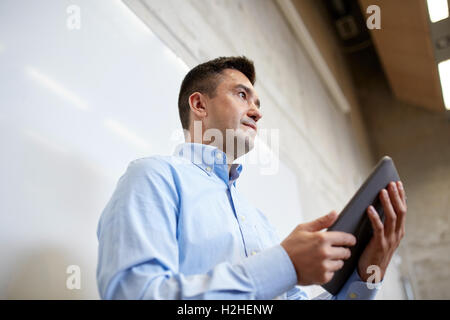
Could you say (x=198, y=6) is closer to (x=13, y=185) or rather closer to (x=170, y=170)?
(x=170, y=170)

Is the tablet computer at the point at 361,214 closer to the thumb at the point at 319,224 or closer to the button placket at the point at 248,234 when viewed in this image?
the thumb at the point at 319,224

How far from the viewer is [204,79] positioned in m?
1.34

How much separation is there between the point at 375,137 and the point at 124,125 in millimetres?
6378

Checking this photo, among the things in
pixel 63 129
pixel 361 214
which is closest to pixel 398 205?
pixel 361 214

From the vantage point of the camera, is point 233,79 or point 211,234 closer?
point 211,234

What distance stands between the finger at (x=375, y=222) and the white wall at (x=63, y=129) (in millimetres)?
676

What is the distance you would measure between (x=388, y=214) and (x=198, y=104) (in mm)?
697

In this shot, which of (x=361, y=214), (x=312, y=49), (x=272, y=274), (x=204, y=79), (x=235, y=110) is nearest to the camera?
(x=272, y=274)

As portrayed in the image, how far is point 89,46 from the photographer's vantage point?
1.17 metres

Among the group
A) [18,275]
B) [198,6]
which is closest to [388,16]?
[198,6]

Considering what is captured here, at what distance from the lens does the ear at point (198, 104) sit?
4.18 feet
